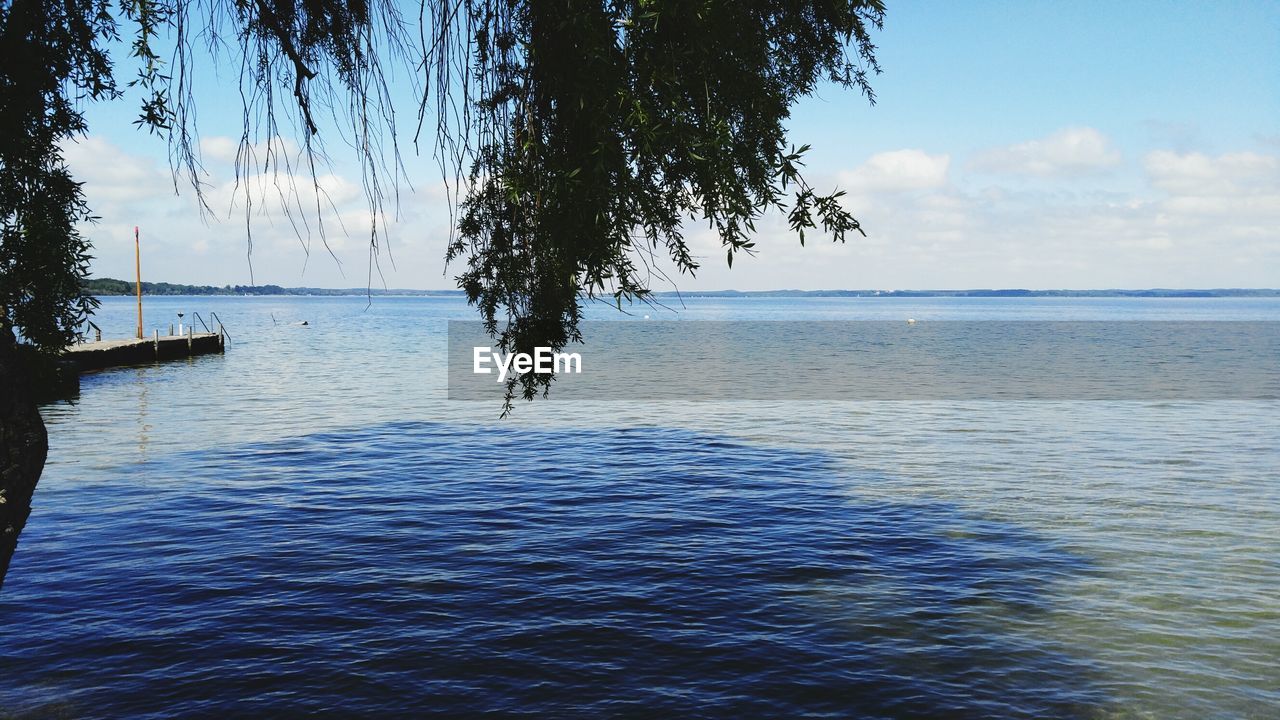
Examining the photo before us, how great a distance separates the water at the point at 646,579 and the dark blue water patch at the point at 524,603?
0.05 m

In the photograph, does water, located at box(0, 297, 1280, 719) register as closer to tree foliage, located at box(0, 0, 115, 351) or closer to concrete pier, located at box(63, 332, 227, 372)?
tree foliage, located at box(0, 0, 115, 351)

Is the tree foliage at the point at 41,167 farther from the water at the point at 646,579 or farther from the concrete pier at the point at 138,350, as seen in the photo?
the concrete pier at the point at 138,350

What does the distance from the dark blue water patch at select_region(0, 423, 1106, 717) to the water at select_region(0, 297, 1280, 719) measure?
5 cm

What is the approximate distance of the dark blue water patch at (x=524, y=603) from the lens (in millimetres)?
9797

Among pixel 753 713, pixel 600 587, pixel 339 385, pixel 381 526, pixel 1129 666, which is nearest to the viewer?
pixel 753 713

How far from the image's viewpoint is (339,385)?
48125 mm

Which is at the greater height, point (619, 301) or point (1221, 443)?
point (619, 301)

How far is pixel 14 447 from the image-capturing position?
21.1ft

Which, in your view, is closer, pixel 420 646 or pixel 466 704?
pixel 466 704

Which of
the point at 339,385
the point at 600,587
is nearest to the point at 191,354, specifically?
the point at 339,385

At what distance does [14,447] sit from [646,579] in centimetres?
901

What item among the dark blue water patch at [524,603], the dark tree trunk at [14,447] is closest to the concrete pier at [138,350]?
the dark blue water patch at [524,603]

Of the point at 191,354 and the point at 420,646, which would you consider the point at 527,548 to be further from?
the point at 191,354

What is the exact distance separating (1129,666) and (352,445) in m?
22.0
